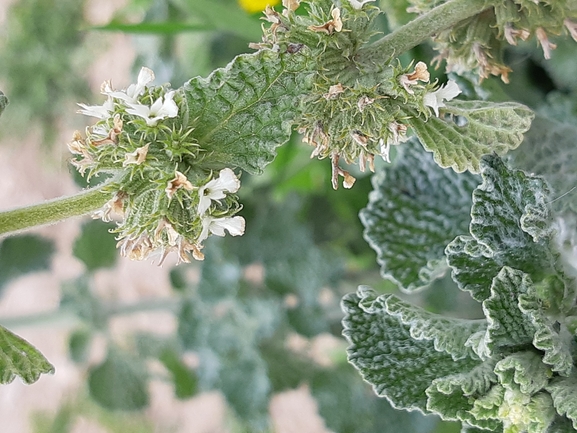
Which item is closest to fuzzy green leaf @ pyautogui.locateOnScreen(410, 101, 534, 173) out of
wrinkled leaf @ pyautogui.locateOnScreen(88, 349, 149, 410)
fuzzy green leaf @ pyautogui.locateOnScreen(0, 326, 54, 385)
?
fuzzy green leaf @ pyautogui.locateOnScreen(0, 326, 54, 385)

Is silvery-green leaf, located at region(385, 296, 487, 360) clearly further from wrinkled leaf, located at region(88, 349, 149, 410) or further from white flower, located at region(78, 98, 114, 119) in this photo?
wrinkled leaf, located at region(88, 349, 149, 410)

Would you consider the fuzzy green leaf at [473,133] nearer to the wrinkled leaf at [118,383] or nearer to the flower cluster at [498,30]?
the flower cluster at [498,30]

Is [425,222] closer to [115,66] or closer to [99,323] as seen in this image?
[99,323]

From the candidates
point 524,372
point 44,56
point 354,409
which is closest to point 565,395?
point 524,372

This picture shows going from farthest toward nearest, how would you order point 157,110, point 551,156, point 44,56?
point 44,56, point 551,156, point 157,110

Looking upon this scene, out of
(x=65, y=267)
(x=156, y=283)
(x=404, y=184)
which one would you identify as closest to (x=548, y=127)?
(x=404, y=184)

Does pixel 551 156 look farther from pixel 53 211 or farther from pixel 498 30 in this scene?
pixel 53 211

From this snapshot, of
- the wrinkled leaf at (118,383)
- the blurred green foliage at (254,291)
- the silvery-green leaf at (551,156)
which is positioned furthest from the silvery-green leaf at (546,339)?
the wrinkled leaf at (118,383)
